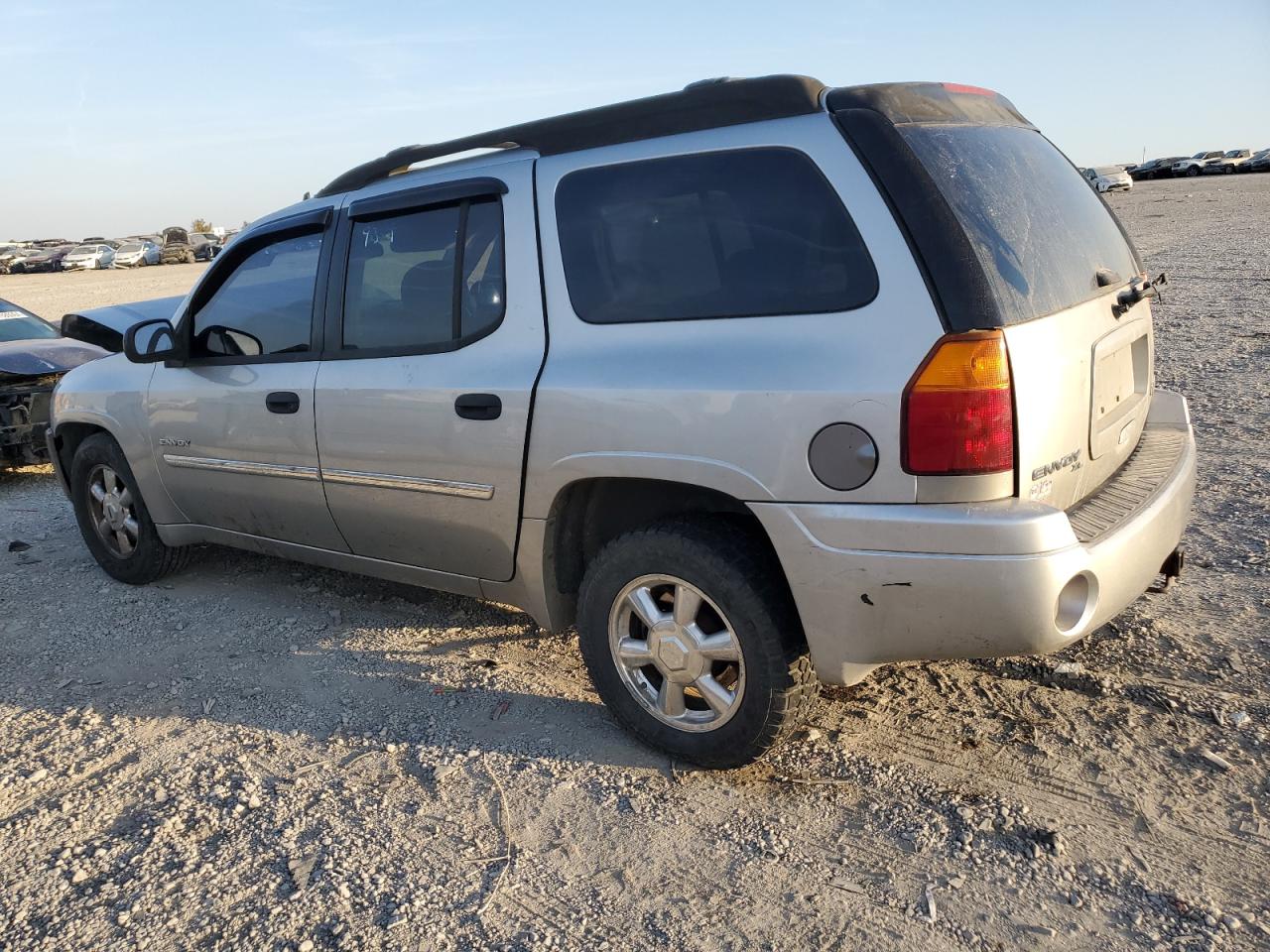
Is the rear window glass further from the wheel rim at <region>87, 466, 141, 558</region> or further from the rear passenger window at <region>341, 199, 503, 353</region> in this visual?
the wheel rim at <region>87, 466, 141, 558</region>

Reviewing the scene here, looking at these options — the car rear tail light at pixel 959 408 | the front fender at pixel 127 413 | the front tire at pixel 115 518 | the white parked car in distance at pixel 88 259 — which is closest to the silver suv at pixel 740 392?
the car rear tail light at pixel 959 408

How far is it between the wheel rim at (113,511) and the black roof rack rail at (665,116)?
265 centimetres

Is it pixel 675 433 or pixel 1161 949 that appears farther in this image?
pixel 675 433

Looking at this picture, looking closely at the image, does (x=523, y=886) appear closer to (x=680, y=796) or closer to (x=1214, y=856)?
(x=680, y=796)

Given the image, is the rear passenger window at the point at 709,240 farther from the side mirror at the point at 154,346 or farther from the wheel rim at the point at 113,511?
the wheel rim at the point at 113,511

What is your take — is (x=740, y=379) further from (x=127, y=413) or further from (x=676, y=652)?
(x=127, y=413)

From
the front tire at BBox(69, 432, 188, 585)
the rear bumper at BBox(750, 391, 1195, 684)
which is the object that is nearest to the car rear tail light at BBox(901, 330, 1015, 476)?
the rear bumper at BBox(750, 391, 1195, 684)

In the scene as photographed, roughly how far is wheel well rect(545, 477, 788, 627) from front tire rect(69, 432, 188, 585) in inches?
103

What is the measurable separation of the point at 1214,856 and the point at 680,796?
1.41 meters

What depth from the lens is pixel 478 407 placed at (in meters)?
3.41

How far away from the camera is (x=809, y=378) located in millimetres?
2680

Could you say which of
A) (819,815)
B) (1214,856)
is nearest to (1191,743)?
(1214,856)

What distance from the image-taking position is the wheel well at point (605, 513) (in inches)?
123

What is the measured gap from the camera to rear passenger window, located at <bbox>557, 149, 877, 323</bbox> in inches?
108
